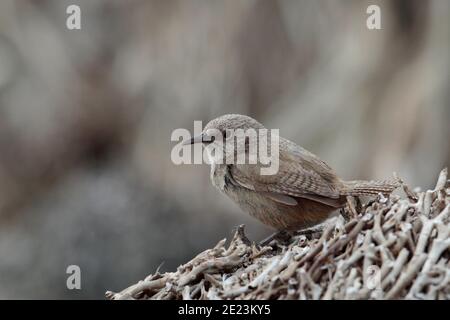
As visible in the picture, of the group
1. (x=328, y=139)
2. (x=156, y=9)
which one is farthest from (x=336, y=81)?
(x=156, y=9)

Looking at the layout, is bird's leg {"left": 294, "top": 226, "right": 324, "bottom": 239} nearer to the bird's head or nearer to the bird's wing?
the bird's wing

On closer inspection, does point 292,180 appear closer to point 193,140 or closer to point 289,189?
point 289,189

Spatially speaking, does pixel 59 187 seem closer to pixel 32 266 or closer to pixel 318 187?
pixel 32 266

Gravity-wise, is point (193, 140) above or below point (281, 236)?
above

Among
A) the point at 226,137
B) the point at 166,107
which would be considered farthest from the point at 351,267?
the point at 166,107

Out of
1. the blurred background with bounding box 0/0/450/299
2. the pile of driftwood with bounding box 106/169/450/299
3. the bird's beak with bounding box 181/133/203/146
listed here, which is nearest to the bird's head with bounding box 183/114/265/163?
the bird's beak with bounding box 181/133/203/146

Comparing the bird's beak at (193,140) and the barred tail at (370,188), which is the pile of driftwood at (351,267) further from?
the bird's beak at (193,140)
